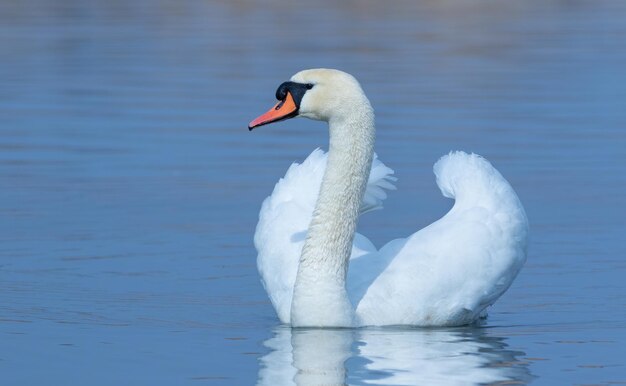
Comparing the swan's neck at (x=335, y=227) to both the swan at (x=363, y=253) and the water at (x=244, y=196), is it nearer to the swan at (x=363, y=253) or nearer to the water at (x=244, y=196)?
the swan at (x=363, y=253)

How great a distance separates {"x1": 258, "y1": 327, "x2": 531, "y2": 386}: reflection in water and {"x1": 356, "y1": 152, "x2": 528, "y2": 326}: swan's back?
0.33 feet

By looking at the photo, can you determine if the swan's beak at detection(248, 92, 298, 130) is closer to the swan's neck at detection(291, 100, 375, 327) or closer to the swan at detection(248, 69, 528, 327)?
the swan at detection(248, 69, 528, 327)

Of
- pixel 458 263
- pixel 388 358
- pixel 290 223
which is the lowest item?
pixel 388 358

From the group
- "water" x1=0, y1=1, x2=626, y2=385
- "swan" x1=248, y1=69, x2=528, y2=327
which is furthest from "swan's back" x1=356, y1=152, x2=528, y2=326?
"water" x1=0, y1=1, x2=626, y2=385

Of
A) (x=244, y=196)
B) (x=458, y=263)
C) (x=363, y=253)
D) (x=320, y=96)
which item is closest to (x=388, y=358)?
(x=458, y=263)

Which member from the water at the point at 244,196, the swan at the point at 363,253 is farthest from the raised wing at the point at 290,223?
the water at the point at 244,196

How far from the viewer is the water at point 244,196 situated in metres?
7.57

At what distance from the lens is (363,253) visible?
29.1 ft

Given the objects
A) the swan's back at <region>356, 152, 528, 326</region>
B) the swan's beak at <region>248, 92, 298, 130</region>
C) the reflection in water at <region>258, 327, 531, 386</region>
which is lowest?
the reflection in water at <region>258, 327, 531, 386</region>

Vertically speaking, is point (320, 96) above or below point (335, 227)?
above

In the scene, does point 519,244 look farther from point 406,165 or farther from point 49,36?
point 49,36

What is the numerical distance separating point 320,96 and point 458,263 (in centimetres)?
101

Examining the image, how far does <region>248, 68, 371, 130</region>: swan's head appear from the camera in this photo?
26.7 ft

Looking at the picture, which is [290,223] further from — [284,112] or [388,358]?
[388,358]
